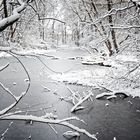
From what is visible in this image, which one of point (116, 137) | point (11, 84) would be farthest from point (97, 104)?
point (11, 84)

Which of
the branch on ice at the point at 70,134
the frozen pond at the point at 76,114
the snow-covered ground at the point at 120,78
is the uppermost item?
the snow-covered ground at the point at 120,78

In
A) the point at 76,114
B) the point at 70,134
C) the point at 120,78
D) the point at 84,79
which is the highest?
the point at 84,79

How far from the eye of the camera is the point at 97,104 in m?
11.1

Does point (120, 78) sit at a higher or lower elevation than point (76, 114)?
higher

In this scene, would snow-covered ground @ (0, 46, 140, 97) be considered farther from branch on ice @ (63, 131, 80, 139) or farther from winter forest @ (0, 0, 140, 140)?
branch on ice @ (63, 131, 80, 139)

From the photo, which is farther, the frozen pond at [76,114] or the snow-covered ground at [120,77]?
the snow-covered ground at [120,77]

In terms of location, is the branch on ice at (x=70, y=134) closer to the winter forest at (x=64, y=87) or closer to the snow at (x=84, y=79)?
the winter forest at (x=64, y=87)

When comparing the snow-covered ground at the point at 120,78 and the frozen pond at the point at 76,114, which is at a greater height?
the snow-covered ground at the point at 120,78

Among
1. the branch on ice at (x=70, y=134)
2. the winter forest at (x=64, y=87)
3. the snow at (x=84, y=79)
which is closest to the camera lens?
the winter forest at (x=64, y=87)

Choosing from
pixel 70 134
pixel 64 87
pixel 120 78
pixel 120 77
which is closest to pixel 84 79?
pixel 64 87

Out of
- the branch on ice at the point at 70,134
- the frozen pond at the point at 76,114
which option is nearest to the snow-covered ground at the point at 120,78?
the frozen pond at the point at 76,114

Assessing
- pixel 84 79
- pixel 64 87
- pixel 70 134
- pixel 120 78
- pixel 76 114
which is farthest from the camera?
pixel 84 79

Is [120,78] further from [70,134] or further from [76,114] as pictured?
[70,134]

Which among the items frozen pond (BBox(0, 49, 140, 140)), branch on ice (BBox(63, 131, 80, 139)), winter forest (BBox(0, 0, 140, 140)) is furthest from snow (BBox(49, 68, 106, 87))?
branch on ice (BBox(63, 131, 80, 139))
